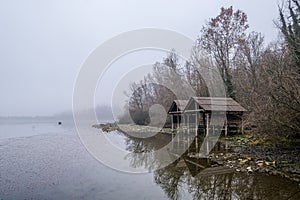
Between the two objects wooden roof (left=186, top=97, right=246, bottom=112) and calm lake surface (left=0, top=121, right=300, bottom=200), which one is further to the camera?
wooden roof (left=186, top=97, right=246, bottom=112)

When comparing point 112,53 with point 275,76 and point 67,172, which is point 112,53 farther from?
point 275,76

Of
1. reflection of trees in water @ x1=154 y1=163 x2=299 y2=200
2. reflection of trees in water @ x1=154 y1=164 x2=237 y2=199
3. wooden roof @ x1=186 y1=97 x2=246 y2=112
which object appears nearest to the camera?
reflection of trees in water @ x1=154 y1=163 x2=299 y2=200

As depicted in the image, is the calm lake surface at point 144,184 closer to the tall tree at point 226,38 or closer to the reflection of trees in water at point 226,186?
the reflection of trees in water at point 226,186

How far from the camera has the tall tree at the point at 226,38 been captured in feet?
95.0

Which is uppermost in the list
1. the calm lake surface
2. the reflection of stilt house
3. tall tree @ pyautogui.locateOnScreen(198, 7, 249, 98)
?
tall tree @ pyautogui.locateOnScreen(198, 7, 249, 98)

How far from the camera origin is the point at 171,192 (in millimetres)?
8883

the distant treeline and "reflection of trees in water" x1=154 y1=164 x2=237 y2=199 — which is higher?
the distant treeline

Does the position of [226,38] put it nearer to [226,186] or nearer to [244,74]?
[244,74]

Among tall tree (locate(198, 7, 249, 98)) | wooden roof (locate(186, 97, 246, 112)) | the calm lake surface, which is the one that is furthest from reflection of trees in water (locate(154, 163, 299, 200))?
tall tree (locate(198, 7, 249, 98))

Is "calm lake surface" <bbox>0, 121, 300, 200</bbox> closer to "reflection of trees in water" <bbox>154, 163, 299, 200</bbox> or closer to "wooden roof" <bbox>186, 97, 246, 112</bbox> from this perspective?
"reflection of trees in water" <bbox>154, 163, 299, 200</bbox>

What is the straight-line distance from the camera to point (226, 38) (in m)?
29.3

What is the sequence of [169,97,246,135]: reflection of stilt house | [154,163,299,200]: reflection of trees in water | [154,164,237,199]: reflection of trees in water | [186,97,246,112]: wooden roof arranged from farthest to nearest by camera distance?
[169,97,246,135]: reflection of stilt house < [186,97,246,112]: wooden roof < [154,164,237,199]: reflection of trees in water < [154,163,299,200]: reflection of trees in water

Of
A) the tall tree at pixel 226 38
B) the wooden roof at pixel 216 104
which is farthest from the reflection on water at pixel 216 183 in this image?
the tall tree at pixel 226 38

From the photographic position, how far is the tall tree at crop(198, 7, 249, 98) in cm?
2895
